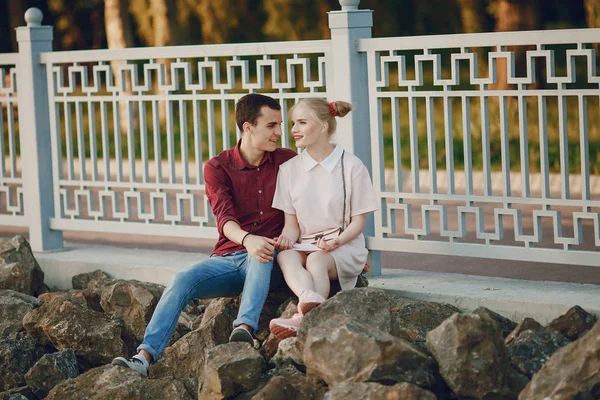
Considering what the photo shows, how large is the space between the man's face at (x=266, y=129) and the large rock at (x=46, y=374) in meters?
1.46

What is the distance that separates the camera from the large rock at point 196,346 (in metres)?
5.58

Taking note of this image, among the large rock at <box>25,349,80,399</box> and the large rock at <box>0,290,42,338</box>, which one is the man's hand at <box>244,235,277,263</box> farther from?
the large rock at <box>0,290,42,338</box>

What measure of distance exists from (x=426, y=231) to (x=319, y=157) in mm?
832

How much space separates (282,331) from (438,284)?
3.70ft

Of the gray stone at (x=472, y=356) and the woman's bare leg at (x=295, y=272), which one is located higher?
the woman's bare leg at (x=295, y=272)

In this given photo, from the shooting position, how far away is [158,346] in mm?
5395

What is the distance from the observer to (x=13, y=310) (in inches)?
259

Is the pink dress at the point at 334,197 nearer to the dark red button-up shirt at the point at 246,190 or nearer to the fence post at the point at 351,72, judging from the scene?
the dark red button-up shirt at the point at 246,190

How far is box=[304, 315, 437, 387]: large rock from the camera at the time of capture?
4.50 m

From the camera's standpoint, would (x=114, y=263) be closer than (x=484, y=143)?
No

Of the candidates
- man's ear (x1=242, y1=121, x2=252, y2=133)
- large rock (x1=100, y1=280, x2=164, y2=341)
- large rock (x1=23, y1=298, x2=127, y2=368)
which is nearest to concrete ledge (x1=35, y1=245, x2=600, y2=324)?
large rock (x1=100, y1=280, x2=164, y2=341)

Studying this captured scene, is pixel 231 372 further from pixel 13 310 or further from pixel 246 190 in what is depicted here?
pixel 13 310

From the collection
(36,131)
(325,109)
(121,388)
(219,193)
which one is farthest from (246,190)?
(36,131)

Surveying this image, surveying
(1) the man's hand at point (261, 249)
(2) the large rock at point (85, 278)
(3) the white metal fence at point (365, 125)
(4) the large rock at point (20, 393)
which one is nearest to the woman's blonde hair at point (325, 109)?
(3) the white metal fence at point (365, 125)
